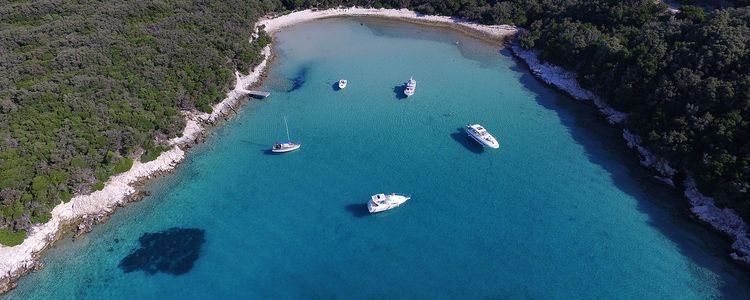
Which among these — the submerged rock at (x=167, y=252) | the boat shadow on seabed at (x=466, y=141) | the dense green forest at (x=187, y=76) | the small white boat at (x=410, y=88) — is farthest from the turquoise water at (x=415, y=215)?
the dense green forest at (x=187, y=76)

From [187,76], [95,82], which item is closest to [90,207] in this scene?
[95,82]

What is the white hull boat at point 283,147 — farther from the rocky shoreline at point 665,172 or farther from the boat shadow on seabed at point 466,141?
the rocky shoreline at point 665,172

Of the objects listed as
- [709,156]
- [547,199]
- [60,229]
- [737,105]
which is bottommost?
[60,229]

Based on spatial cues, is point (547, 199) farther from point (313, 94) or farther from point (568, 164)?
point (313, 94)

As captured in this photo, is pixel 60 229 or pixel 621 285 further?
pixel 60 229

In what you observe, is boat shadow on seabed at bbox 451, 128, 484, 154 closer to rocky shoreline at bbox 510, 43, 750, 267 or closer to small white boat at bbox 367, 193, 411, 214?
small white boat at bbox 367, 193, 411, 214

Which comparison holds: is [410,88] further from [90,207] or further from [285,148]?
[90,207]

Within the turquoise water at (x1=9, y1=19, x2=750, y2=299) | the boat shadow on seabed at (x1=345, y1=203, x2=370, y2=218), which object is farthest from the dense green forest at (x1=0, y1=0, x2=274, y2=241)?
the boat shadow on seabed at (x1=345, y1=203, x2=370, y2=218)

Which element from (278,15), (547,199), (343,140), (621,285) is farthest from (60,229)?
(278,15)
